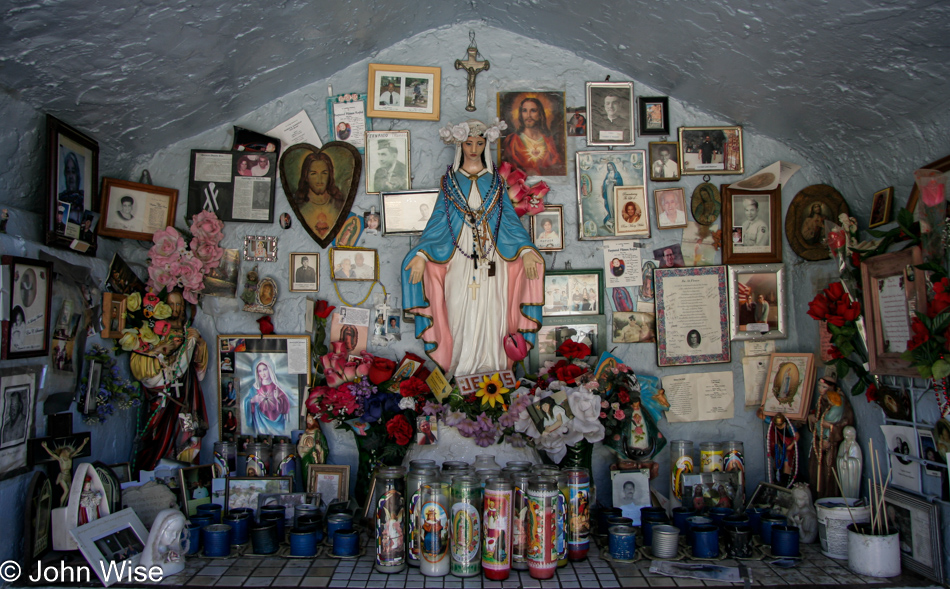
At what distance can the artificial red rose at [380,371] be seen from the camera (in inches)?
120

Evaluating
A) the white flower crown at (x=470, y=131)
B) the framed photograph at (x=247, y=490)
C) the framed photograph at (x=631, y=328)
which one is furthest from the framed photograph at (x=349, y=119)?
the framed photograph at (x=247, y=490)

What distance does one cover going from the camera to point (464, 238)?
318 centimetres

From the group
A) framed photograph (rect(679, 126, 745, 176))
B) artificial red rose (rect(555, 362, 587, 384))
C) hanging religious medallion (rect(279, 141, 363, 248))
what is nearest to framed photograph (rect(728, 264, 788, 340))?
framed photograph (rect(679, 126, 745, 176))

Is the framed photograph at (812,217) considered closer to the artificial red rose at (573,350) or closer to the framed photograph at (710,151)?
the framed photograph at (710,151)

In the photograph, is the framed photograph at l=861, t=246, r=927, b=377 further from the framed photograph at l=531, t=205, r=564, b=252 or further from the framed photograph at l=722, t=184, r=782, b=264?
the framed photograph at l=531, t=205, r=564, b=252

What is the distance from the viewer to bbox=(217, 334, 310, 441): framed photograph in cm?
331

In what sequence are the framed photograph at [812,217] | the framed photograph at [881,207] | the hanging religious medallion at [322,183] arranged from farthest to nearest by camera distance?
the hanging religious medallion at [322,183]
the framed photograph at [812,217]
the framed photograph at [881,207]

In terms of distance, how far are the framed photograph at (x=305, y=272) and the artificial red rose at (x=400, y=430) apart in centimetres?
88

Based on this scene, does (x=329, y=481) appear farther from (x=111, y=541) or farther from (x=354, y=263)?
(x=354, y=263)

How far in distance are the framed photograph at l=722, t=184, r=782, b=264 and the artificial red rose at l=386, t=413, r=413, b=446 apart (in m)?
1.83

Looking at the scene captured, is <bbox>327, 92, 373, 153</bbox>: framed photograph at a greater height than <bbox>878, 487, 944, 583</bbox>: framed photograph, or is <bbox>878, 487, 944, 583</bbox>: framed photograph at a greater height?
<bbox>327, 92, 373, 153</bbox>: framed photograph

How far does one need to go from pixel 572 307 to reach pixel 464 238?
0.67 m

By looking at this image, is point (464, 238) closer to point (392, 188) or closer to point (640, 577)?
point (392, 188)

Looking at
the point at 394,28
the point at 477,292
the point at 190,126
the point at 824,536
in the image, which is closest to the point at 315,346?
the point at 477,292
